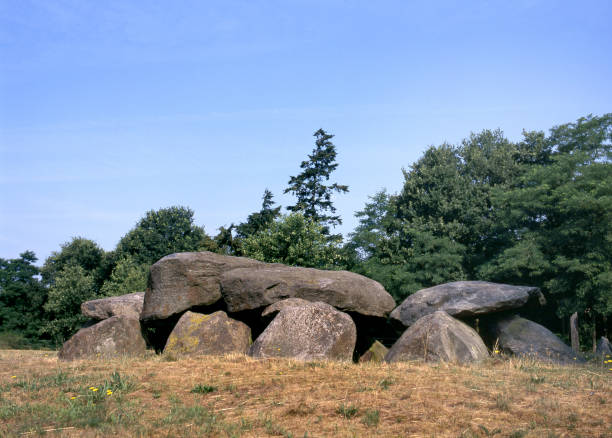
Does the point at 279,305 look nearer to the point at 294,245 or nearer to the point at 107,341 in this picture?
the point at 107,341

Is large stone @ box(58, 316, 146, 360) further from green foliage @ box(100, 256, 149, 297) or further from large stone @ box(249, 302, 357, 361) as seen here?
green foliage @ box(100, 256, 149, 297)

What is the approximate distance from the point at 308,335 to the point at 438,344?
9.85 ft

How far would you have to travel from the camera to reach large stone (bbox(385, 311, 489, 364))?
11266 millimetres

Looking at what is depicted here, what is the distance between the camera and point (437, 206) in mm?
33156

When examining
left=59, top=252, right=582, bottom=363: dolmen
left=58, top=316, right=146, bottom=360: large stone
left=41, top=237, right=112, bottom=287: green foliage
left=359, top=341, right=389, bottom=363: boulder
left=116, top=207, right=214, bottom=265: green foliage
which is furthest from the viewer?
left=41, top=237, right=112, bottom=287: green foliage

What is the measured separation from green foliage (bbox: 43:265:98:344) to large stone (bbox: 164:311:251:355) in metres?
27.1

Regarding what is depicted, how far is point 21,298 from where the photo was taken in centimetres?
4222

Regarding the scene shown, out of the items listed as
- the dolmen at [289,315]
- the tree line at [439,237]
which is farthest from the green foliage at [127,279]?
the dolmen at [289,315]

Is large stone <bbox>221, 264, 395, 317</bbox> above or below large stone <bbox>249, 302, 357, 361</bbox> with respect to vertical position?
above

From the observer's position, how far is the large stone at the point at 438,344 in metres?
11.3

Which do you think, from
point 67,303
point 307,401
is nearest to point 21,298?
point 67,303

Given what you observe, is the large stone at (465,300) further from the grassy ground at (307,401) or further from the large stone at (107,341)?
the large stone at (107,341)

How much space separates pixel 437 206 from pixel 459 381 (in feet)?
86.4

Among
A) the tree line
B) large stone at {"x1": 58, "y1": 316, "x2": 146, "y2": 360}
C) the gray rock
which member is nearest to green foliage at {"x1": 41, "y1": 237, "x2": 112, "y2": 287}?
the tree line
